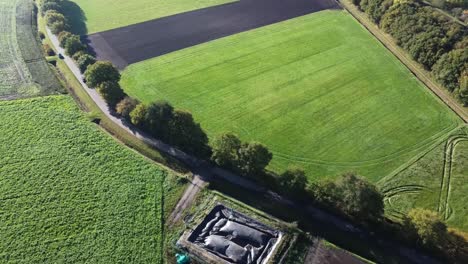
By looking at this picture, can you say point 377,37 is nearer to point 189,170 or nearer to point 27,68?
point 189,170

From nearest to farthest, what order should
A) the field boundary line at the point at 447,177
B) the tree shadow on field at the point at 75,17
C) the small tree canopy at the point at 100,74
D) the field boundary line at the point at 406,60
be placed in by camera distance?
the field boundary line at the point at 447,177 → the small tree canopy at the point at 100,74 → the field boundary line at the point at 406,60 → the tree shadow on field at the point at 75,17

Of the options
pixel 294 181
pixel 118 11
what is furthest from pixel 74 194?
pixel 118 11

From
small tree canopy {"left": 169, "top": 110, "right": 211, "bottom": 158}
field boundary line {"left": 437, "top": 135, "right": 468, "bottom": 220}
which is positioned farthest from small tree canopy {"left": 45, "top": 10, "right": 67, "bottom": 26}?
field boundary line {"left": 437, "top": 135, "right": 468, "bottom": 220}

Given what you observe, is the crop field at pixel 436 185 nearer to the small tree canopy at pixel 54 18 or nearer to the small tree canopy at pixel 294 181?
the small tree canopy at pixel 294 181

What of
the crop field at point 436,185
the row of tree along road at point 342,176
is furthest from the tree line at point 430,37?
the crop field at point 436,185

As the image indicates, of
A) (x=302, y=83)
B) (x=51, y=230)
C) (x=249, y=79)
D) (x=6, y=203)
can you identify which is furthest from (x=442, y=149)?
(x=6, y=203)

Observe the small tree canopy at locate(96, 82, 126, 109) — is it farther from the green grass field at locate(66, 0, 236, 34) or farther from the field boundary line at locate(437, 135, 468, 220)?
the field boundary line at locate(437, 135, 468, 220)
